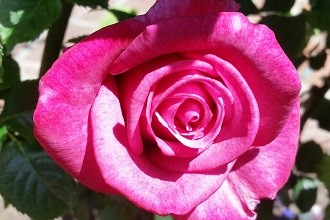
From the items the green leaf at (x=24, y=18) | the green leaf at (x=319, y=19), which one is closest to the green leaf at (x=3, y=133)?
the green leaf at (x=24, y=18)

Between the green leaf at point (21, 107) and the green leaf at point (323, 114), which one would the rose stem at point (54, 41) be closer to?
the green leaf at point (21, 107)

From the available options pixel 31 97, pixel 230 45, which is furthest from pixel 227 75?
pixel 31 97

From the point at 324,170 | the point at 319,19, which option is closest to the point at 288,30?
the point at 319,19

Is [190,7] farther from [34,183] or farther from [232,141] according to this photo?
[34,183]

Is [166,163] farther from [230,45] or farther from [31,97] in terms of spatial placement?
[31,97]

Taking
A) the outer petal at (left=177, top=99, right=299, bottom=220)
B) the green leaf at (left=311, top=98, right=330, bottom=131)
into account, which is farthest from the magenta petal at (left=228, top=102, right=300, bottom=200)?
the green leaf at (left=311, top=98, right=330, bottom=131)

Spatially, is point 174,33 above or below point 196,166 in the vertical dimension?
above
